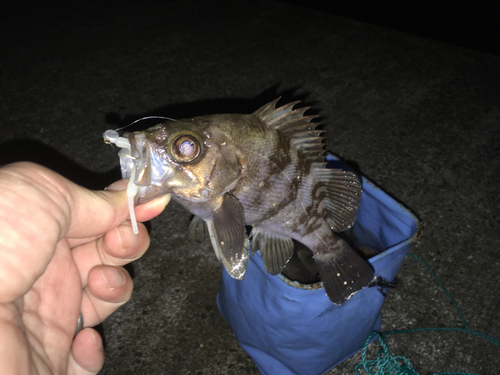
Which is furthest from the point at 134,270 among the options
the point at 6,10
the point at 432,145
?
the point at 6,10

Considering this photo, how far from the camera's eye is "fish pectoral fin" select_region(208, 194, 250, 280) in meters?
1.22

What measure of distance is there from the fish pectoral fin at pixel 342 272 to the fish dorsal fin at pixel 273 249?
0.53 feet

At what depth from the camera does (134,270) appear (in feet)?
7.36

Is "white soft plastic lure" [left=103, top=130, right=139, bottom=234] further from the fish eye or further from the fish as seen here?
the fish eye

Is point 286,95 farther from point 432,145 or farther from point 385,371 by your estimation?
point 385,371

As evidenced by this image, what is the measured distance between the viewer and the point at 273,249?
4.68 ft

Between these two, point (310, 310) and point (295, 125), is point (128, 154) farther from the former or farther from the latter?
point (310, 310)

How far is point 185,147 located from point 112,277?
23.7 inches

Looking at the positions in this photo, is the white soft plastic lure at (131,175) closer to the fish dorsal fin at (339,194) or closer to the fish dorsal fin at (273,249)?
the fish dorsal fin at (273,249)

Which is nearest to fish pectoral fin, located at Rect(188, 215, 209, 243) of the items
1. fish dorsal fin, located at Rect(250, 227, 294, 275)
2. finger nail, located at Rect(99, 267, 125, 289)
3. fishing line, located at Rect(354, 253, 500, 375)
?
fish dorsal fin, located at Rect(250, 227, 294, 275)

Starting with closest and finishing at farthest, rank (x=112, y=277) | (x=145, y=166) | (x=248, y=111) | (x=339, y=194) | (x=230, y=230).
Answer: (x=145, y=166), (x=230, y=230), (x=112, y=277), (x=339, y=194), (x=248, y=111)

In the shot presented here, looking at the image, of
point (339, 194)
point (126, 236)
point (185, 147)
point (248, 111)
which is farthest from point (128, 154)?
point (248, 111)

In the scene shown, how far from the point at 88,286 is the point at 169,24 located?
13.4 feet

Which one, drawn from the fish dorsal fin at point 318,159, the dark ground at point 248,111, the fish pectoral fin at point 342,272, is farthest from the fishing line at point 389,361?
the fish dorsal fin at point 318,159
